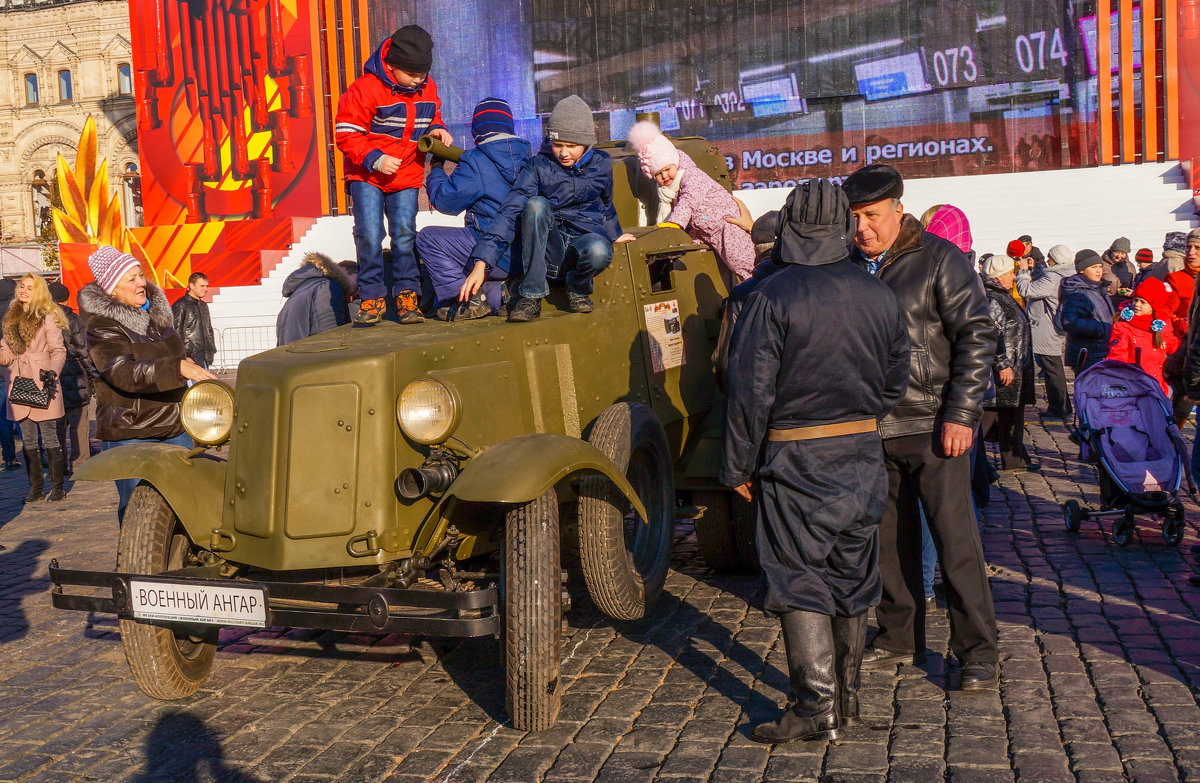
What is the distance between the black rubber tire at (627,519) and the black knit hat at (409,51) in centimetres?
217

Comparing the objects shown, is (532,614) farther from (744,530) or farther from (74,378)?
(74,378)

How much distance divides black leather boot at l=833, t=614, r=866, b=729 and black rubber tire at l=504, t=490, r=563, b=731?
1.05 m

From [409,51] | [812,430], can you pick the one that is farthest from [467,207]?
[812,430]

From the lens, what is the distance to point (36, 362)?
1076 centimetres

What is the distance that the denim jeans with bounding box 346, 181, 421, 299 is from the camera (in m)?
6.26

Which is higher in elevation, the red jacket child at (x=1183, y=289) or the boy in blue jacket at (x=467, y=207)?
the boy in blue jacket at (x=467, y=207)

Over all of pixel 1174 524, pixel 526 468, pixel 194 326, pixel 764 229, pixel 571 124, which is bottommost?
pixel 1174 524

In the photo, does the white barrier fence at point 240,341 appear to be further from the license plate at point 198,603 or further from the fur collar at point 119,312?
the license plate at point 198,603

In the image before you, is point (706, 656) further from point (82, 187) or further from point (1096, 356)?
point (82, 187)

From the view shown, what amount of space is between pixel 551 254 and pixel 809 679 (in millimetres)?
2491

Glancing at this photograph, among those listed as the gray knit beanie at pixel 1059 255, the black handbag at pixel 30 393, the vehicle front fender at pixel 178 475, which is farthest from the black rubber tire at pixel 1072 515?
the black handbag at pixel 30 393

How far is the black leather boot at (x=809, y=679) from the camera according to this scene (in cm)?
426

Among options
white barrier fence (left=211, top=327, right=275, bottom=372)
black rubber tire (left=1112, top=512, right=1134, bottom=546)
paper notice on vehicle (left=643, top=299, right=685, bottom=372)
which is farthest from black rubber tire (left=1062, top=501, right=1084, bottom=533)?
white barrier fence (left=211, top=327, right=275, bottom=372)

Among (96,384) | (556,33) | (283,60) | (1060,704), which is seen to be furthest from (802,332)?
(283,60)
